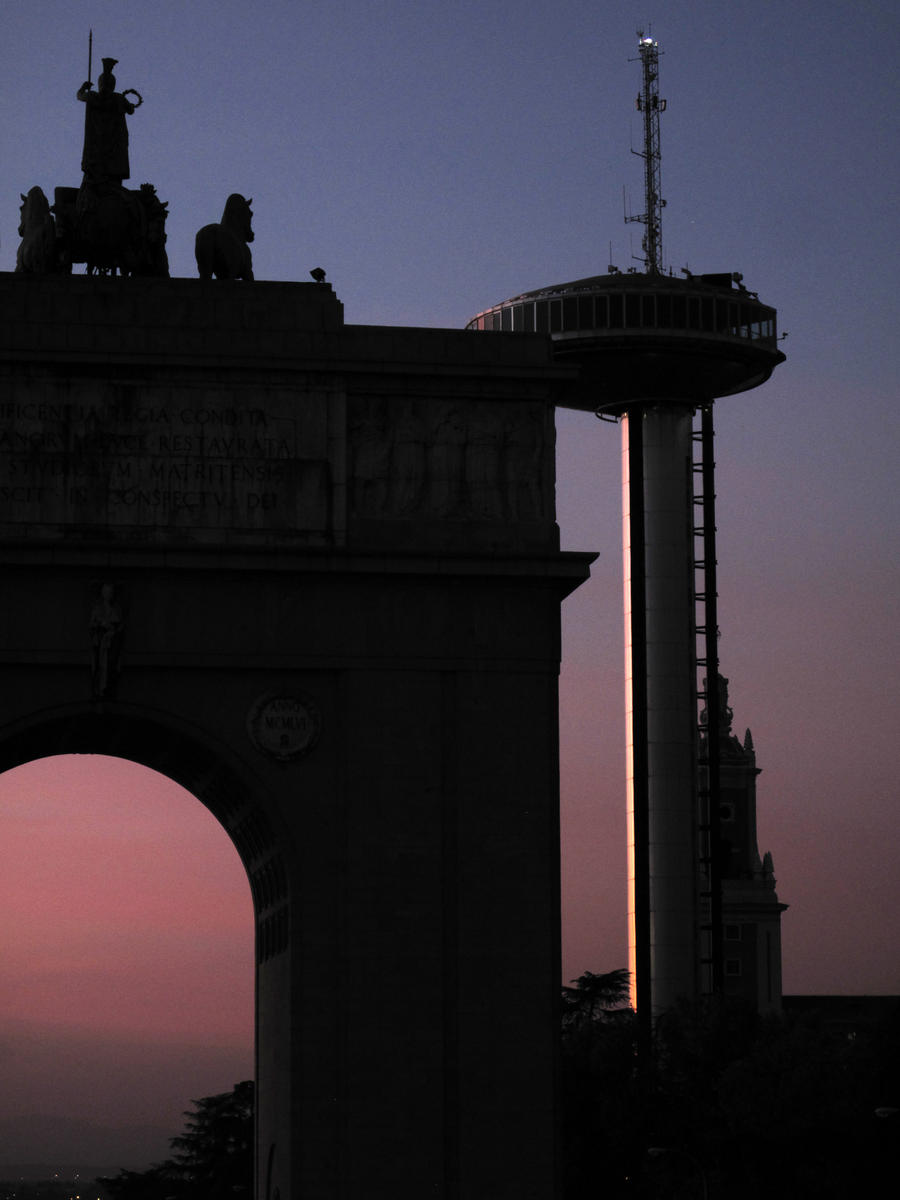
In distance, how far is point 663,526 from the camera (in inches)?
4304

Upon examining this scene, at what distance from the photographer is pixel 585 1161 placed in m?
74.1

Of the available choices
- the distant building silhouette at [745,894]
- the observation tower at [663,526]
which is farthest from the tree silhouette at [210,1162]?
the distant building silhouette at [745,894]

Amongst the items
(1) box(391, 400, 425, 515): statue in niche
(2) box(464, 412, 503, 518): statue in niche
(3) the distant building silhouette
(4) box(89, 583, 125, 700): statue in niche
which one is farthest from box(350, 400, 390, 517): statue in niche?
(3) the distant building silhouette

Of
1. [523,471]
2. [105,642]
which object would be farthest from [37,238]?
[523,471]

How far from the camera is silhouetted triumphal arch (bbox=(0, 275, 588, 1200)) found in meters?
44.0

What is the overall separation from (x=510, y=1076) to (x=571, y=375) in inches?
482

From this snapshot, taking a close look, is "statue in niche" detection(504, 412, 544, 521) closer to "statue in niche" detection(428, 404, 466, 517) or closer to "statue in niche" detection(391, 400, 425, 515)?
"statue in niche" detection(428, 404, 466, 517)

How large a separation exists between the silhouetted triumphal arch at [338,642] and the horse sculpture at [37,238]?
111 centimetres

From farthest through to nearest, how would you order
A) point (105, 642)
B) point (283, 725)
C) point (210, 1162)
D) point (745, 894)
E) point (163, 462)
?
point (745, 894) < point (210, 1162) < point (163, 462) < point (283, 725) < point (105, 642)

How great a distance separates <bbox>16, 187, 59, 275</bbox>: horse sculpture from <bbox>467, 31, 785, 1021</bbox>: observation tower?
58591 mm

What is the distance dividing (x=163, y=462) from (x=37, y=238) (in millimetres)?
5105

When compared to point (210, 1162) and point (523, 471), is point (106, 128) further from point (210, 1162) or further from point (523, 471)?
point (210, 1162)

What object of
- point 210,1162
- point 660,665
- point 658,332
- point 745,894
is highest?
point 658,332

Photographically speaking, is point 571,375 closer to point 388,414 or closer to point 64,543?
point 388,414
